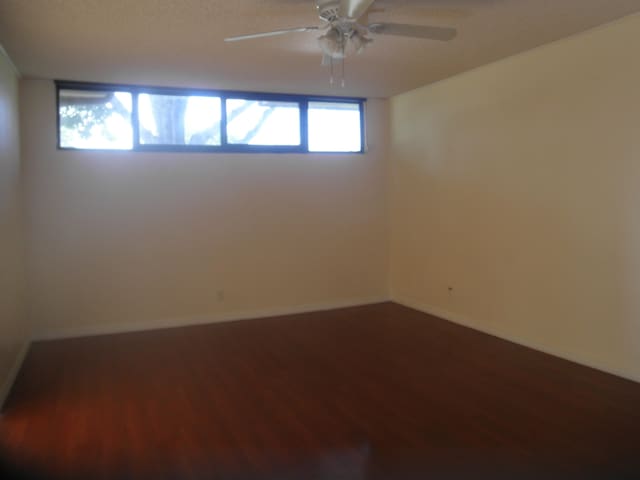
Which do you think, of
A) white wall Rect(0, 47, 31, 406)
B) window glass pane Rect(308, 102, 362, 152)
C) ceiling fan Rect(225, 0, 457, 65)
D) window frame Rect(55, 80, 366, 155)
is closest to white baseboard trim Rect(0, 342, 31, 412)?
white wall Rect(0, 47, 31, 406)

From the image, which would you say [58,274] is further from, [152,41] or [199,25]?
[199,25]

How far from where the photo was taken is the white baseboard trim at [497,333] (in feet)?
11.3

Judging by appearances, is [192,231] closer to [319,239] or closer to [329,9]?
[319,239]

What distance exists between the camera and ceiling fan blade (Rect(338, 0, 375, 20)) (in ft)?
7.61

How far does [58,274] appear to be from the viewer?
4492mm

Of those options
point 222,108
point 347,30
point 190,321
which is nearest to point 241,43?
point 347,30

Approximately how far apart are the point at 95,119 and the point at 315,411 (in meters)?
3.42

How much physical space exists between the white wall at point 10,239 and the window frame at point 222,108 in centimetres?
54

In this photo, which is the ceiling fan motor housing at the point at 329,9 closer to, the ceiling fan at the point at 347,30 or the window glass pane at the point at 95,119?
the ceiling fan at the point at 347,30

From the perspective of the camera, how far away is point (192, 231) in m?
4.97

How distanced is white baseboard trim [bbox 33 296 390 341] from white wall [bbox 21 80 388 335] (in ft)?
0.05

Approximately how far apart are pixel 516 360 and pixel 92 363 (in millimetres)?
3319

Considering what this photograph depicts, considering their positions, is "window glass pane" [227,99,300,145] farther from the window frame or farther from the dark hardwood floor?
the dark hardwood floor

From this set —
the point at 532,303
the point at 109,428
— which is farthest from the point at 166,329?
the point at 532,303
